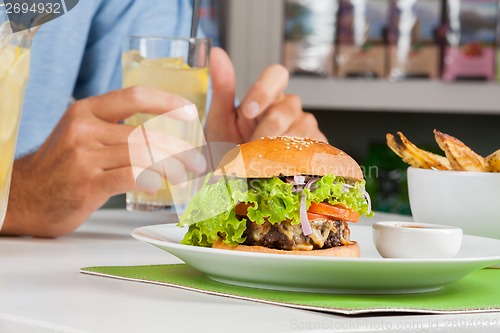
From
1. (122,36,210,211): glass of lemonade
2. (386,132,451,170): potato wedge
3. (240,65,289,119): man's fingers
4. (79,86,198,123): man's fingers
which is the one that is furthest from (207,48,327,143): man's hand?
(386,132,451,170): potato wedge

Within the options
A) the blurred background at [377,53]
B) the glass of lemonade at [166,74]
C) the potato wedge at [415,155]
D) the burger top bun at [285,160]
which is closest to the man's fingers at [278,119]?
the glass of lemonade at [166,74]

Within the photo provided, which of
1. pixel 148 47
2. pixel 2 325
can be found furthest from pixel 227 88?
pixel 2 325

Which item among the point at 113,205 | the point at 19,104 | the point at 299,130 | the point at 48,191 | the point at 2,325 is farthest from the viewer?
the point at 113,205

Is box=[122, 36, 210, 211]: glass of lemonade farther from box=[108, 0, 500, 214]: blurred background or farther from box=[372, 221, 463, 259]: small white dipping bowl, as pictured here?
box=[108, 0, 500, 214]: blurred background

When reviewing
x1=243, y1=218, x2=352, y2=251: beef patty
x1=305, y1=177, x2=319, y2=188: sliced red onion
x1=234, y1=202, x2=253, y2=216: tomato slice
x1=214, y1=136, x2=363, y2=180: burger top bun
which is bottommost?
x1=243, y1=218, x2=352, y2=251: beef patty

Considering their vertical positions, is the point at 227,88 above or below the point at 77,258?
above

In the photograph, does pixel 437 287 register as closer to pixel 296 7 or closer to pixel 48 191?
pixel 48 191

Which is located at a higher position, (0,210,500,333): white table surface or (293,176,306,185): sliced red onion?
(293,176,306,185): sliced red onion
